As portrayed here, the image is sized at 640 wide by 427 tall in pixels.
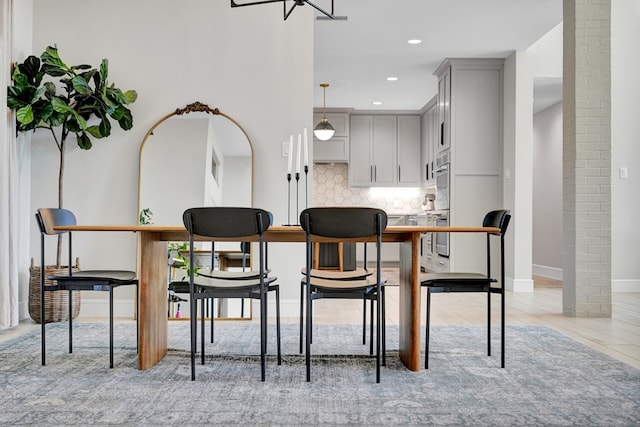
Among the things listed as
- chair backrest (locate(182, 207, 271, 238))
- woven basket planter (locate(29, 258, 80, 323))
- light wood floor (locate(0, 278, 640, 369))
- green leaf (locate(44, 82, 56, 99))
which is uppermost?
green leaf (locate(44, 82, 56, 99))

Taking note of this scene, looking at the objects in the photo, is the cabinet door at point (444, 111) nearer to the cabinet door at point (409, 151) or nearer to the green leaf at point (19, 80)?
the cabinet door at point (409, 151)

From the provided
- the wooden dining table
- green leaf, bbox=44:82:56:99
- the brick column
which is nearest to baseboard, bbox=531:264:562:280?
the brick column

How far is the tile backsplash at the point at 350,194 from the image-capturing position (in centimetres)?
1067

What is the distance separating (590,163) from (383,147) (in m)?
5.71

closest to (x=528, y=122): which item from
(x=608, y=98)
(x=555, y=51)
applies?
(x=555, y=51)

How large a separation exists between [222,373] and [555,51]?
18.2 feet

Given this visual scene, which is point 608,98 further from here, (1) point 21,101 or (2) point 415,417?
(1) point 21,101

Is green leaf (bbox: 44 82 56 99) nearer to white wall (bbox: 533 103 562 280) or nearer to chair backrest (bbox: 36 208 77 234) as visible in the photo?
chair backrest (bbox: 36 208 77 234)

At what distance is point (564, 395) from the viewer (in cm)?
257

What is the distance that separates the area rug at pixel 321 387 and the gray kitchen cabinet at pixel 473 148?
10.7ft

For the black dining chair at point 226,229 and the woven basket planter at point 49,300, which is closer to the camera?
the black dining chair at point 226,229

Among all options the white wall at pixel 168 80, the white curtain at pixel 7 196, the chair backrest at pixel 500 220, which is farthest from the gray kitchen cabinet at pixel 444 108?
the white curtain at pixel 7 196

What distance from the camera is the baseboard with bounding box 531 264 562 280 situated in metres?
8.27

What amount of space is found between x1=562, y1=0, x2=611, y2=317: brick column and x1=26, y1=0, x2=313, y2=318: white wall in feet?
7.03
